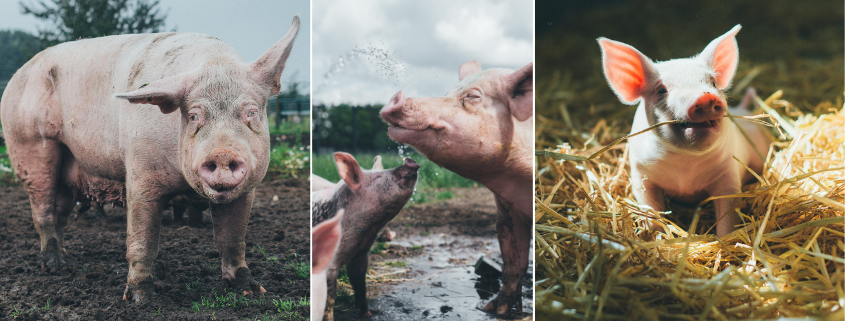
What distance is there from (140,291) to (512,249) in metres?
1.42

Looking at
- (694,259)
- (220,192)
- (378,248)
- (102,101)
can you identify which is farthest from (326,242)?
(694,259)

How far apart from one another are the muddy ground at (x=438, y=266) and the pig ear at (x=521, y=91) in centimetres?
35

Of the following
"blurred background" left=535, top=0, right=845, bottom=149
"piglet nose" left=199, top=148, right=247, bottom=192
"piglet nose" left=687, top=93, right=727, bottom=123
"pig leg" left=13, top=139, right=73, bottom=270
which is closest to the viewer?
"piglet nose" left=687, top=93, right=727, bottom=123

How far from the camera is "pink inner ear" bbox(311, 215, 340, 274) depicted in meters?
1.68

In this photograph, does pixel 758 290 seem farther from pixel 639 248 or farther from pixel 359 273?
pixel 359 273

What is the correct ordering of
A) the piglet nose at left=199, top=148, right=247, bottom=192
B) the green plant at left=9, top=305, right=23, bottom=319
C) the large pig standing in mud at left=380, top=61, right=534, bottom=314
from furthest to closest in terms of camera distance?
1. the green plant at left=9, top=305, right=23, bottom=319
2. the large pig standing in mud at left=380, top=61, right=534, bottom=314
3. the piglet nose at left=199, top=148, right=247, bottom=192

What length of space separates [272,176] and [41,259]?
1.05 meters

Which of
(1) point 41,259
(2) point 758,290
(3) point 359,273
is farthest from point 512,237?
(1) point 41,259

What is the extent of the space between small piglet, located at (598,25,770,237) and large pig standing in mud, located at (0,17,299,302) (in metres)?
1.24

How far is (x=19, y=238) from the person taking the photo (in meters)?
2.20

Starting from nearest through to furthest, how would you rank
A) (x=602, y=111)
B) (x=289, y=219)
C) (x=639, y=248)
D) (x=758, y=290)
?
(x=758, y=290)
(x=639, y=248)
(x=289, y=219)
(x=602, y=111)

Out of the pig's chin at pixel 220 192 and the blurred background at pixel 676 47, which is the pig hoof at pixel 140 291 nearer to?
the pig's chin at pixel 220 192

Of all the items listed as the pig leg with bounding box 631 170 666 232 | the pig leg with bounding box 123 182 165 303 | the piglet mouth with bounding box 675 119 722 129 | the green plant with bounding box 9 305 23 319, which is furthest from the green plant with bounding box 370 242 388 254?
the green plant with bounding box 9 305 23 319

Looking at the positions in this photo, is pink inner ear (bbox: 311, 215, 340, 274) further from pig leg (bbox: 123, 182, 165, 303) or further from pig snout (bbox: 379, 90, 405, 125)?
pig leg (bbox: 123, 182, 165, 303)
